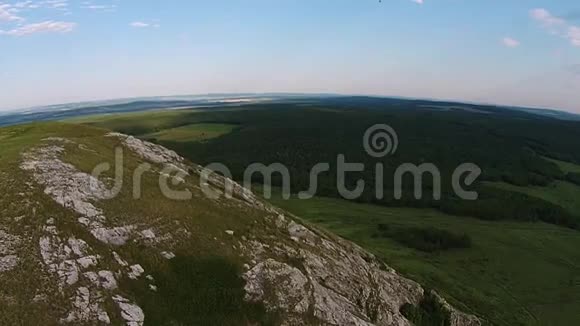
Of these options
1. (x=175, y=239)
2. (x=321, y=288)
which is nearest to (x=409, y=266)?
(x=321, y=288)

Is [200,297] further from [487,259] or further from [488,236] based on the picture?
[488,236]

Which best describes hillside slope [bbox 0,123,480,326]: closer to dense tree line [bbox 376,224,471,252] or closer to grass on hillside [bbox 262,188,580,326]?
grass on hillside [bbox 262,188,580,326]

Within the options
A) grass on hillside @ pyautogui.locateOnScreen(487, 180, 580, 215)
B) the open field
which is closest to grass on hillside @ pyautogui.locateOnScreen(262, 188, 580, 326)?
the open field

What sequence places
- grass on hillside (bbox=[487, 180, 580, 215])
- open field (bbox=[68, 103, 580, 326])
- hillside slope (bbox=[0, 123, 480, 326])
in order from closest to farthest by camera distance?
1. hillside slope (bbox=[0, 123, 480, 326])
2. open field (bbox=[68, 103, 580, 326])
3. grass on hillside (bbox=[487, 180, 580, 215])

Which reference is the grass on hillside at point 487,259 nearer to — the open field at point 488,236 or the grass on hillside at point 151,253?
the open field at point 488,236

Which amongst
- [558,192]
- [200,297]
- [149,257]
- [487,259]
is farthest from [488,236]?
[149,257]

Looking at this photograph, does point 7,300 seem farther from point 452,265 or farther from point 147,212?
point 452,265
